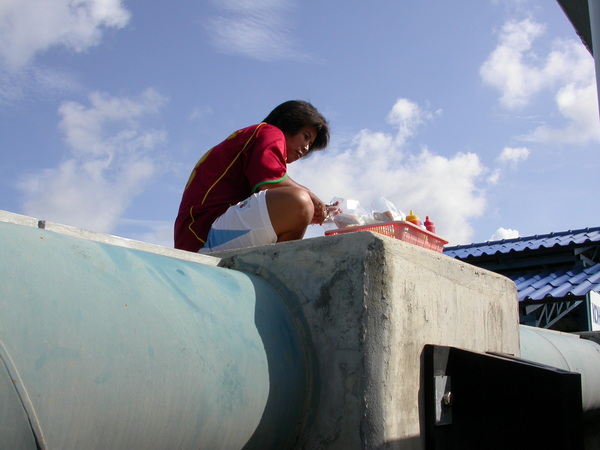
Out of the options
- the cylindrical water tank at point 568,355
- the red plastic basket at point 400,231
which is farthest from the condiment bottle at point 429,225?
the cylindrical water tank at point 568,355

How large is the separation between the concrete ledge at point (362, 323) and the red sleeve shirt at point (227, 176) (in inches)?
38.0

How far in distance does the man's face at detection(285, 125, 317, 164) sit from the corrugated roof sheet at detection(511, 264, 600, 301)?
7.31 m

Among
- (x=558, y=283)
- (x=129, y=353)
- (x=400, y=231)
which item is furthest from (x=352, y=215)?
(x=558, y=283)

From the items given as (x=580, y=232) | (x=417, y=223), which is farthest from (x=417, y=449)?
(x=580, y=232)

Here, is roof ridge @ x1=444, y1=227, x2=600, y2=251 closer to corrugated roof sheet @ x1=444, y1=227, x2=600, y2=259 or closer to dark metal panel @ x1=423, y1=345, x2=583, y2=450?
corrugated roof sheet @ x1=444, y1=227, x2=600, y2=259

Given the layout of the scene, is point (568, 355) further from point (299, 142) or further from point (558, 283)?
point (558, 283)

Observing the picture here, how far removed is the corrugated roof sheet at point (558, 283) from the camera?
9664 mm

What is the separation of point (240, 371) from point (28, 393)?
428mm

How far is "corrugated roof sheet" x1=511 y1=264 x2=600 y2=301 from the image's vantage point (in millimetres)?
9664

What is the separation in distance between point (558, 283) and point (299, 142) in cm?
839

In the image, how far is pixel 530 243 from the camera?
1199 centimetres

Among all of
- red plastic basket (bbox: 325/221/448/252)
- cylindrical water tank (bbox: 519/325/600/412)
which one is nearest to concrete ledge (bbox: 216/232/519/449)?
cylindrical water tank (bbox: 519/325/600/412)

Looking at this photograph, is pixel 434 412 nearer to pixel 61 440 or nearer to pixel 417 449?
pixel 417 449

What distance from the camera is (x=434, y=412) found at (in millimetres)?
1465
